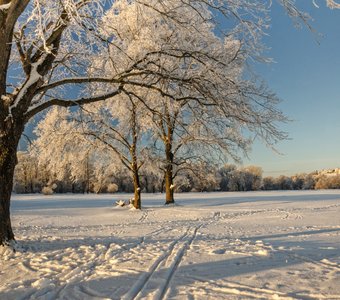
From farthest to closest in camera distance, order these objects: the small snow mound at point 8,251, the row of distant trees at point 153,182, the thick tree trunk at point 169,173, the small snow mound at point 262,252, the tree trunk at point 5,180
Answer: the row of distant trees at point 153,182
the thick tree trunk at point 169,173
the tree trunk at point 5,180
the small snow mound at point 8,251
the small snow mound at point 262,252

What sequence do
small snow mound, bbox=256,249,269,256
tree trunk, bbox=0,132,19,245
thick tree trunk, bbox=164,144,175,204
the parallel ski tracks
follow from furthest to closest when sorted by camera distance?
thick tree trunk, bbox=164,144,175,204 < tree trunk, bbox=0,132,19,245 < small snow mound, bbox=256,249,269,256 < the parallel ski tracks

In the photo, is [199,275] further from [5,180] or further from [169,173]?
[169,173]

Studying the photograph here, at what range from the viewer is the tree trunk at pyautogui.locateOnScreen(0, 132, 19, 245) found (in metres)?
6.98

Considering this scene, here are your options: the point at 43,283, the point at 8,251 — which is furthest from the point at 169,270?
the point at 8,251

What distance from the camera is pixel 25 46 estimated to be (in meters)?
8.05

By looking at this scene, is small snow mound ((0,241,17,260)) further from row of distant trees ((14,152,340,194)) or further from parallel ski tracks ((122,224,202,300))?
row of distant trees ((14,152,340,194))

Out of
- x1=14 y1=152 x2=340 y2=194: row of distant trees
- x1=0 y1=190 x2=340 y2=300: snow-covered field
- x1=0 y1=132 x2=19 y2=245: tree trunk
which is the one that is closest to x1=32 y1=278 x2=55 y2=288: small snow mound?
x1=0 y1=190 x2=340 y2=300: snow-covered field

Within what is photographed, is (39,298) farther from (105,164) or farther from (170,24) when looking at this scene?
(105,164)

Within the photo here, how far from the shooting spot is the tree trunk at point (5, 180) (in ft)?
22.9

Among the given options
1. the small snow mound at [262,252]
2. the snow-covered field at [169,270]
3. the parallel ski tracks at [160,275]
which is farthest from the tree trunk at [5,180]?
the small snow mound at [262,252]

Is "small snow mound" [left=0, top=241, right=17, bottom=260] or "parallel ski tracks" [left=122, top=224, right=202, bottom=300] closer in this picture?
"parallel ski tracks" [left=122, top=224, right=202, bottom=300]

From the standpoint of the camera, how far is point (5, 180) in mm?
7059

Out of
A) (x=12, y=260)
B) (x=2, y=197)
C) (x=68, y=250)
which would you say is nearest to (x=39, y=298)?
(x=12, y=260)

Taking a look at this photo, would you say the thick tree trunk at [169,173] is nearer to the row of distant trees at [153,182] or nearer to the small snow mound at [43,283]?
the row of distant trees at [153,182]
